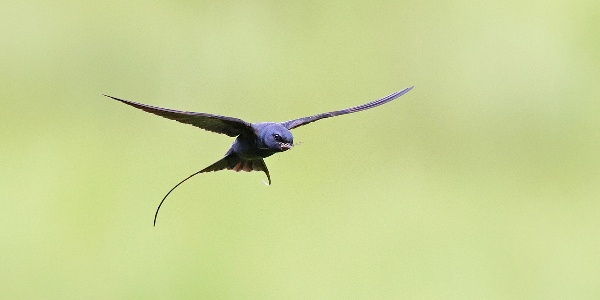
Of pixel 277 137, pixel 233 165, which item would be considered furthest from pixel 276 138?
pixel 233 165

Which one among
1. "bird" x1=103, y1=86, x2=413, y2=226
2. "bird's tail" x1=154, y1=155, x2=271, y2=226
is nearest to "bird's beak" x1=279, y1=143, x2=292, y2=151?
"bird" x1=103, y1=86, x2=413, y2=226

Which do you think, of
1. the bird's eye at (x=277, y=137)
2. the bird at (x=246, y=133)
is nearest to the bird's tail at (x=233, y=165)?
the bird at (x=246, y=133)

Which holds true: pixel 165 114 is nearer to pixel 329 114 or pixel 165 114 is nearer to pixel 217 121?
pixel 217 121

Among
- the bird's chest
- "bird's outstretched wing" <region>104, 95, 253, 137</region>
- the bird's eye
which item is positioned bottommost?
the bird's chest

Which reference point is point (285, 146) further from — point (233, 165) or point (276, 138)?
point (233, 165)

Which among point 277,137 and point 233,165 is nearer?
point 277,137

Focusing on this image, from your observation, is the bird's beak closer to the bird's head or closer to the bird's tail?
the bird's head

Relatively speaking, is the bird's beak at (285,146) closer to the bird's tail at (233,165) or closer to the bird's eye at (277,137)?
the bird's eye at (277,137)
